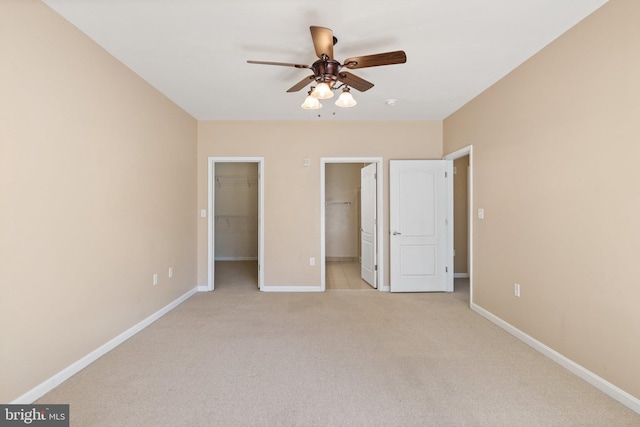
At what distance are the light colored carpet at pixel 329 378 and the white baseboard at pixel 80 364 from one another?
0.21 feet

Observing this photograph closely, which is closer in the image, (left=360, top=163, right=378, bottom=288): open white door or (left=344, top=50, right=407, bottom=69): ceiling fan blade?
(left=344, top=50, right=407, bottom=69): ceiling fan blade

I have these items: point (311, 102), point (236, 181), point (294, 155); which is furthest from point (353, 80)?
point (236, 181)

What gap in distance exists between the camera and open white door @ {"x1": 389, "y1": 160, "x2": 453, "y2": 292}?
4.49 m

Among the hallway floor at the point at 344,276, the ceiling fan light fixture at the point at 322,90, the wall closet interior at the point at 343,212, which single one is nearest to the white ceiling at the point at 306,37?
the ceiling fan light fixture at the point at 322,90

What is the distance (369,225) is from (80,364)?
3.92 meters

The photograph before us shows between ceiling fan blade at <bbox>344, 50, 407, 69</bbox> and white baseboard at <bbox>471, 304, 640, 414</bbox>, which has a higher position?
ceiling fan blade at <bbox>344, 50, 407, 69</bbox>

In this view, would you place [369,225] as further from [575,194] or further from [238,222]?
[238,222]

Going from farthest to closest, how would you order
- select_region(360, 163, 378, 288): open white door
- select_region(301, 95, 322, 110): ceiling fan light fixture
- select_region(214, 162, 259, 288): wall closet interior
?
select_region(214, 162, 259, 288): wall closet interior, select_region(360, 163, 378, 288): open white door, select_region(301, 95, 322, 110): ceiling fan light fixture

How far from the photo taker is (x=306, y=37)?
2396 millimetres

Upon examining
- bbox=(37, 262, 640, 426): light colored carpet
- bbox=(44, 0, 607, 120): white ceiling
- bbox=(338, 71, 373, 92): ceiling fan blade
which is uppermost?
bbox=(44, 0, 607, 120): white ceiling

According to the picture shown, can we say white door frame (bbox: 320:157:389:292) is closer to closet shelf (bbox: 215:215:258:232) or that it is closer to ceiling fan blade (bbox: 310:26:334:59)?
ceiling fan blade (bbox: 310:26:334:59)

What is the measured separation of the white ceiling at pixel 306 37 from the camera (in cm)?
205

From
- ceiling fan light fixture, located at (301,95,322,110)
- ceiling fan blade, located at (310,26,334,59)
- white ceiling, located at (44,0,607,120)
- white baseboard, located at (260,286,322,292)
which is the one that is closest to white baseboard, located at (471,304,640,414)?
white baseboard, located at (260,286,322,292)

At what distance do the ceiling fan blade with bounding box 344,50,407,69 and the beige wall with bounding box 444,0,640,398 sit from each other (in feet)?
4.47
